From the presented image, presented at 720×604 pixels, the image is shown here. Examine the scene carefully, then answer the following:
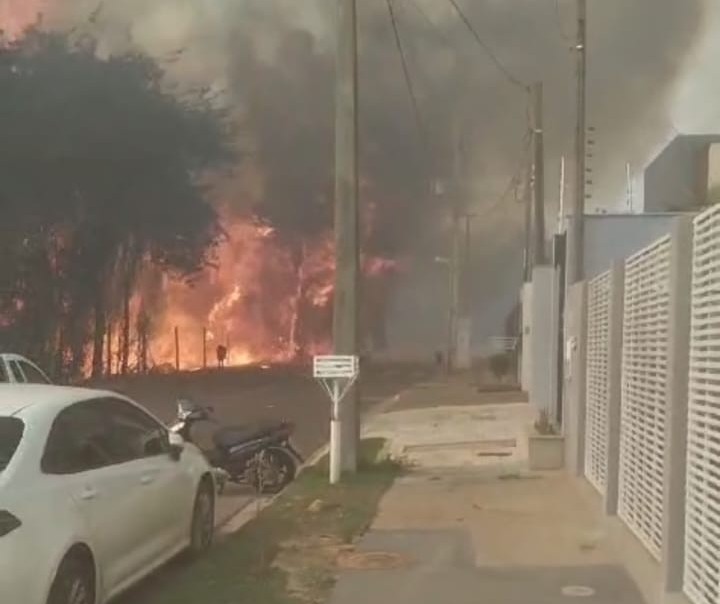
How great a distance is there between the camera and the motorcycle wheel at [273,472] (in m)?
14.5

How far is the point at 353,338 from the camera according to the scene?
15188 millimetres

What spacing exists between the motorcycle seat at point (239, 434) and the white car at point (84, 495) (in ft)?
16.1

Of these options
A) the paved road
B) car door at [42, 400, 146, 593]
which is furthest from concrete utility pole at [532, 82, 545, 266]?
car door at [42, 400, 146, 593]

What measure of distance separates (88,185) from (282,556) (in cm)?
3054

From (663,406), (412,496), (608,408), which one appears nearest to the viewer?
(663,406)

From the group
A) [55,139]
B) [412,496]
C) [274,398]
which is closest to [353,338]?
[412,496]

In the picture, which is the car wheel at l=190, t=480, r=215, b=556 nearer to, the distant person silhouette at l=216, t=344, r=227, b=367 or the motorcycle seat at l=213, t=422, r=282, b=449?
the motorcycle seat at l=213, t=422, r=282, b=449

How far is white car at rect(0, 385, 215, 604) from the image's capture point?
6379mm

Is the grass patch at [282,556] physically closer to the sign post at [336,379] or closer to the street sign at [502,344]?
the sign post at [336,379]

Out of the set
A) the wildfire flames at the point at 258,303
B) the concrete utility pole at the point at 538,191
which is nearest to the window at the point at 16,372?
the concrete utility pole at the point at 538,191

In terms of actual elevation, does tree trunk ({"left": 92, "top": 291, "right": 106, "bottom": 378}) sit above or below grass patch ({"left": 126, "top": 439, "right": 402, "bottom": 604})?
above

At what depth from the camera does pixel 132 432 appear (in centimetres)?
859

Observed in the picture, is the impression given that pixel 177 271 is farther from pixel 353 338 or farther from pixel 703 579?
pixel 703 579

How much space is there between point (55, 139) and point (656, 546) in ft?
105
